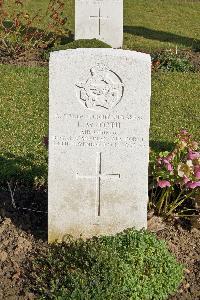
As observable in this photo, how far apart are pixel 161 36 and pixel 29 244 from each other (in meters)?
10.3

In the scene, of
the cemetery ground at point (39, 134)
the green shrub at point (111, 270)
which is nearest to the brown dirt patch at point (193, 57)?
the cemetery ground at point (39, 134)

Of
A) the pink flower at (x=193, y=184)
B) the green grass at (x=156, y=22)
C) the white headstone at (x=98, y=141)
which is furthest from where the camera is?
the green grass at (x=156, y=22)

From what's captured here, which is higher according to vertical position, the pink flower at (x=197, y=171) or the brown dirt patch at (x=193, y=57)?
the brown dirt patch at (x=193, y=57)

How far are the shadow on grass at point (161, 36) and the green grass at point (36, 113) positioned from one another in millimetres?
3123

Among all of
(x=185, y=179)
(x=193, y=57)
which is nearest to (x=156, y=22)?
(x=193, y=57)

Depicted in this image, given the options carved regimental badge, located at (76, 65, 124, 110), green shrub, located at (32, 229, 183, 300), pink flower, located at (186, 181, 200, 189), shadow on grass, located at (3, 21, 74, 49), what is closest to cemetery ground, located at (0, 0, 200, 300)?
green shrub, located at (32, 229, 183, 300)

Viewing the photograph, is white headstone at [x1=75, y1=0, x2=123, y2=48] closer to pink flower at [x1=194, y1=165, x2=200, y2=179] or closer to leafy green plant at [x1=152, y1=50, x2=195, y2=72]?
leafy green plant at [x1=152, y1=50, x2=195, y2=72]

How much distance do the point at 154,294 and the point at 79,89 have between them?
1.62 m

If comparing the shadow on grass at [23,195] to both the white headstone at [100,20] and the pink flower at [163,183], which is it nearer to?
the pink flower at [163,183]

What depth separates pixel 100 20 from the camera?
12.3 m

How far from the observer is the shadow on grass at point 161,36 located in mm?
13781

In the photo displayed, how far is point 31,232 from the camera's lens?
5.17 m

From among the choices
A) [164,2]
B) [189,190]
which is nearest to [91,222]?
[189,190]

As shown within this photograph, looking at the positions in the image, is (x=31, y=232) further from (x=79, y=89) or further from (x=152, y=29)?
(x=152, y=29)
